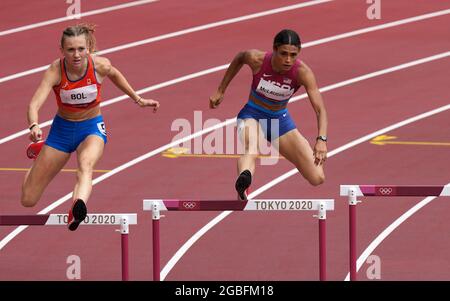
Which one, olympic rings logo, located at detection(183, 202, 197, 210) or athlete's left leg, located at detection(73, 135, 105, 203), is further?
olympic rings logo, located at detection(183, 202, 197, 210)

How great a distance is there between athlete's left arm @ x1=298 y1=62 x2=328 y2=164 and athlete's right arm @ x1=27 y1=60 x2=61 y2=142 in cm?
216

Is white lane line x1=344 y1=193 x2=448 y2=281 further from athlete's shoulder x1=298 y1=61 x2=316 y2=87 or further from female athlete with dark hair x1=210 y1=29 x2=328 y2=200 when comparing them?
athlete's shoulder x1=298 y1=61 x2=316 y2=87

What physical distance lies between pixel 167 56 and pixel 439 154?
5.44 meters

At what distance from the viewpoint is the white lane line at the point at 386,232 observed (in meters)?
15.4

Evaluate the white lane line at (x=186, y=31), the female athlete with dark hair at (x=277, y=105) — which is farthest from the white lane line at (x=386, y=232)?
the white lane line at (x=186, y=31)

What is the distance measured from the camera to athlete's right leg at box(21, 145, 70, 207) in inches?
506

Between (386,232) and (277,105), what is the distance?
3.44 m

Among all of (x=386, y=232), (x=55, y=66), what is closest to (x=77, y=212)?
(x=55, y=66)

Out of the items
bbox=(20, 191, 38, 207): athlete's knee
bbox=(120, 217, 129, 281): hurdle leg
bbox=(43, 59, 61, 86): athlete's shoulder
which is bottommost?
bbox=(120, 217, 129, 281): hurdle leg

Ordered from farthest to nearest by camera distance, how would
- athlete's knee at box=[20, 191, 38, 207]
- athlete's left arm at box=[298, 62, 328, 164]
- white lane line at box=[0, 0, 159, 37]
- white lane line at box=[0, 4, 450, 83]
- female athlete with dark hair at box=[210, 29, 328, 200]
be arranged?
1. white lane line at box=[0, 0, 159, 37]
2. white lane line at box=[0, 4, 450, 83]
3. athlete's knee at box=[20, 191, 38, 207]
4. female athlete with dark hair at box=[210, 29, 328, 200]
5. athlete's left arm at box=[298, 62, 328, 164]

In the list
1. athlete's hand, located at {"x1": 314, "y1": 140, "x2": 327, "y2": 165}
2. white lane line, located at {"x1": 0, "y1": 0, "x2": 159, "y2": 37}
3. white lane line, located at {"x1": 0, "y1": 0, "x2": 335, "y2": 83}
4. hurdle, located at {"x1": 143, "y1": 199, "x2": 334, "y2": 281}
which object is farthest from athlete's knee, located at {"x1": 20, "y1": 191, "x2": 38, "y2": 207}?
white lane line, located at {"x1": 0, "y1": 0, "x2": 159, "y2": 37}

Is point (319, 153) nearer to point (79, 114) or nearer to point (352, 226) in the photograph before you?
point (352, 226)

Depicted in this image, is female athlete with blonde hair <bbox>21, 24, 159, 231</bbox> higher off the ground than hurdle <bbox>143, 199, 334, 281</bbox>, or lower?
higher

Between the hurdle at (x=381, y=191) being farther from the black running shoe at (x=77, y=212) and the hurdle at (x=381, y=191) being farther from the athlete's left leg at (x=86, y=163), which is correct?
the black running shoe at (x=77, y=212)
